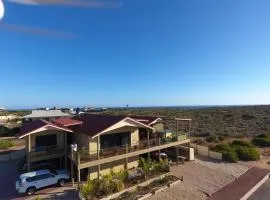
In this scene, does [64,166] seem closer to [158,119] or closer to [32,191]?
[32,191]

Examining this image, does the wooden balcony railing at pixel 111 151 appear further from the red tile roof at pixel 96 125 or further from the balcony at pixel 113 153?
the red tile roof at pixel 96 125

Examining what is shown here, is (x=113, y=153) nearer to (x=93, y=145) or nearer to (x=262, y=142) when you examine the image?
(x=93, y=145)

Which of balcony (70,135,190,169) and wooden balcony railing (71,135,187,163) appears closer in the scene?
balcony (70,135,190,169)

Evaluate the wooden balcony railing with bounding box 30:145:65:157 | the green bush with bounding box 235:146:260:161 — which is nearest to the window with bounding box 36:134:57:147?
the wooden balcony railing with bounding box 30:145:65:157

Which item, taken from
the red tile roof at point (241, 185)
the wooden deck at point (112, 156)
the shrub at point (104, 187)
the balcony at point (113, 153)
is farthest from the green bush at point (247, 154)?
the shrub at point (104, 187)

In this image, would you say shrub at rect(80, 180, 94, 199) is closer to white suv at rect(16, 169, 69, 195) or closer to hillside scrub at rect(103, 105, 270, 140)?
white suv at rect(16, 169, 69, 195)

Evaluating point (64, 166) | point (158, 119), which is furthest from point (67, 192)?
point (158, 119)
